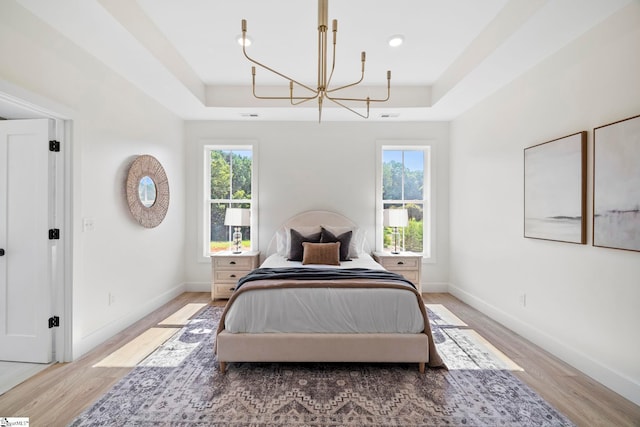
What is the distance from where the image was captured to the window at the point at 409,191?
471 centimetres

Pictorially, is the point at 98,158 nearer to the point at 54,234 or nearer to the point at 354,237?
the point at 54,234

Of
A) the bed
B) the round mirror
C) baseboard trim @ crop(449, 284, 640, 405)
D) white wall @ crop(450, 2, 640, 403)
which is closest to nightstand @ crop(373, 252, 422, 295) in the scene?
white wall @ crop(450, 2, 640, 403)

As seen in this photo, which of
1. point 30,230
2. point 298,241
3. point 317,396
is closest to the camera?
point 317,396

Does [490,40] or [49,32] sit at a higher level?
[490,40]

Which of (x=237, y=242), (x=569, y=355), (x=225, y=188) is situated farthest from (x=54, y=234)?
(x=569, y=355)

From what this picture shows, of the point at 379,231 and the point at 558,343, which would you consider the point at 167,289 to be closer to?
the point at 379,231

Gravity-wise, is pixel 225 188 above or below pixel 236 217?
above

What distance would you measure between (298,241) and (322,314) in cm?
162

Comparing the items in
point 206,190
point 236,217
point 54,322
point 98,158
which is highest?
point 98,158

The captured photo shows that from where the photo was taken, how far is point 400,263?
4164 mm

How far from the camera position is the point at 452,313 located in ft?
12.1

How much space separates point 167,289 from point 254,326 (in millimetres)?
2371

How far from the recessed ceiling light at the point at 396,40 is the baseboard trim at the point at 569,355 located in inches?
119

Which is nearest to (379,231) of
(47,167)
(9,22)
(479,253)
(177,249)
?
(479,253)
